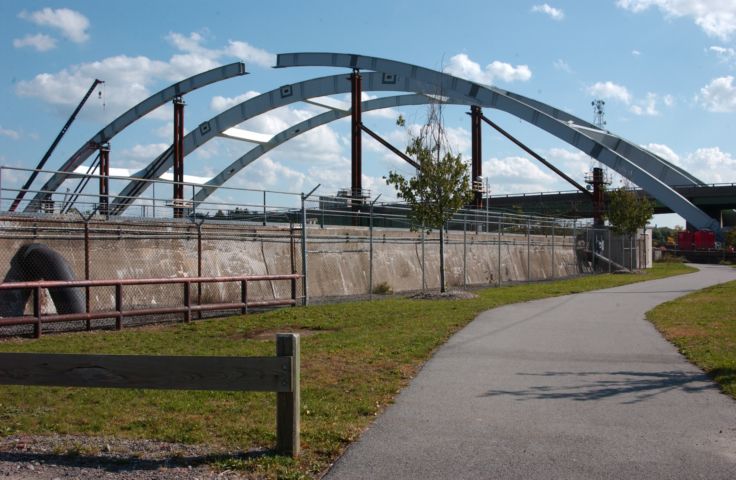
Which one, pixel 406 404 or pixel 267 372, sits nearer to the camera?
pixel 267 372

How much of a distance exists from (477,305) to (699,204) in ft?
233

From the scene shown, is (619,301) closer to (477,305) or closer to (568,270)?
(477,305)

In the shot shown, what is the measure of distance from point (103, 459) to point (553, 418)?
12.8ft

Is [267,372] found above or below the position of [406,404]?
above

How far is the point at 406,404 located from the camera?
7223mm

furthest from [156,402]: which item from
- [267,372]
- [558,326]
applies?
[558,326]

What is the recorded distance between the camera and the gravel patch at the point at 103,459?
5156mm

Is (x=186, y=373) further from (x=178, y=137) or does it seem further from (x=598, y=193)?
(x=598, y=193)

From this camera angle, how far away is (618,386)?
817cm

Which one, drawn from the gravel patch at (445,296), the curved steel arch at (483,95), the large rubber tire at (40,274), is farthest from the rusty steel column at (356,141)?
the large rubber tire at (40,274)

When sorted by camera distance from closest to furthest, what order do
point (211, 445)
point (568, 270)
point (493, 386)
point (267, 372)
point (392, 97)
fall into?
point (267, 372) < point (211, 445) < point (493, 386) < point (568, 270) < point (392, 97)

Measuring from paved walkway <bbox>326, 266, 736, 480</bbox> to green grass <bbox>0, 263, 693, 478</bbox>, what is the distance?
0.35m

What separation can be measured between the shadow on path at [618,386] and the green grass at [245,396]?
1.52 meters

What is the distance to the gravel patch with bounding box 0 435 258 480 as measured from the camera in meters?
5.16
